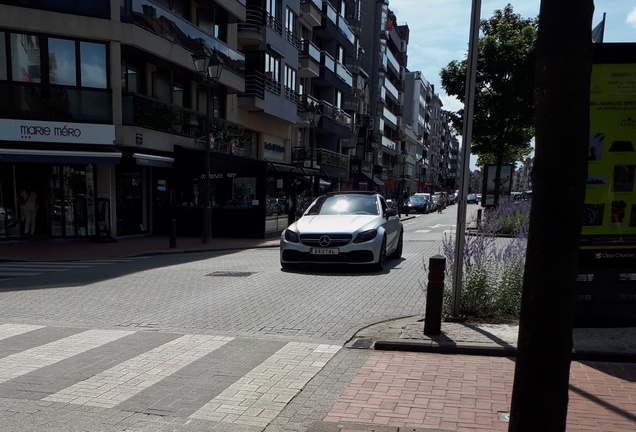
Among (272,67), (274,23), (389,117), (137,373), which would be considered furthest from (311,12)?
(137,373)

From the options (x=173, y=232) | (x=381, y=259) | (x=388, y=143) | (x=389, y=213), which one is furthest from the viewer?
(x=388, y=143)

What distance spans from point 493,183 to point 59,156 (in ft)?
64.5

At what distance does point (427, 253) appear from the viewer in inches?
560

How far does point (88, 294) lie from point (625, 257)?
812cm

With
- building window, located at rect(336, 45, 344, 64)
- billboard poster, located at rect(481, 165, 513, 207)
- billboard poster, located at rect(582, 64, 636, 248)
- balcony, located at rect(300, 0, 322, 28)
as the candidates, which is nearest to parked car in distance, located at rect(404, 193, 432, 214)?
building window, located at rect(336, 45, 344, 64)

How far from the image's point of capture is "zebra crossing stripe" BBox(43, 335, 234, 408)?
4031 millimetres

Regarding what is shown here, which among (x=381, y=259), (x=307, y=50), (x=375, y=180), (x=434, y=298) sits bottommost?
(x=381, y=259)

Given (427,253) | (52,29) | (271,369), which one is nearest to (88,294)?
(271,369)

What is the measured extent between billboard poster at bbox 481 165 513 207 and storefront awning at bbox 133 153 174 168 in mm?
15542

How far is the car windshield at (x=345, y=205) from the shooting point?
11.3 meters

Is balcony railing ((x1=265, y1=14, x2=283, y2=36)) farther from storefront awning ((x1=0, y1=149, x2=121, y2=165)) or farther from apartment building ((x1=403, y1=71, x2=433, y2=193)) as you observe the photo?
apartment building ((x1=403, y1=71, x2=433, y2=193))

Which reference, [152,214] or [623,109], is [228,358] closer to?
[623,109]

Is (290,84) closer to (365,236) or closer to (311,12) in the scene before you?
(311,12)

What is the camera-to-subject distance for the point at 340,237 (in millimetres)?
9984
